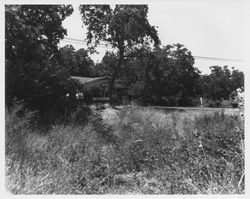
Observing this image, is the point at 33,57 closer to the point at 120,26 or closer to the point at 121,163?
the point at 121,163

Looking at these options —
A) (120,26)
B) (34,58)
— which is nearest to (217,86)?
(120,26)

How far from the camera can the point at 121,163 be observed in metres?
4.95

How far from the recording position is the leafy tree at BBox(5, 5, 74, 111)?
7398mm

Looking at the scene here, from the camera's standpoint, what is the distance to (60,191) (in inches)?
147

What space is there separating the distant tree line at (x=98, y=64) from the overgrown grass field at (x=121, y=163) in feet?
6.48

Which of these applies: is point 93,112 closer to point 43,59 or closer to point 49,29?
point 43,59

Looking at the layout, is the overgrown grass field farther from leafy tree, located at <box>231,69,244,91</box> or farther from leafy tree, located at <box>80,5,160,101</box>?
leafy tree, located at <box>80,5,160,101</box>

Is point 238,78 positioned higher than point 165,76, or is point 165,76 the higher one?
point 165,76

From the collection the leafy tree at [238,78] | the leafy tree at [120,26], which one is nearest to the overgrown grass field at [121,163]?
the leafy tree at [238,78]

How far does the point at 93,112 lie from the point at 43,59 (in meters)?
2.01

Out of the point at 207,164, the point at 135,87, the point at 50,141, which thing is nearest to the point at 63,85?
the point at 50,141

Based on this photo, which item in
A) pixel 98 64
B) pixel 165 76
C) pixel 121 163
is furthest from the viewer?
pixel 98 64

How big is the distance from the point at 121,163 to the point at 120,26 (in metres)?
16.6

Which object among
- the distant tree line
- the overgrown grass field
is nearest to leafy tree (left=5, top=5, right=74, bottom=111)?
the distant tree line
